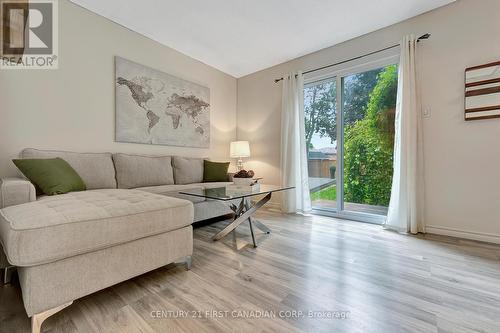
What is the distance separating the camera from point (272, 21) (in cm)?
251

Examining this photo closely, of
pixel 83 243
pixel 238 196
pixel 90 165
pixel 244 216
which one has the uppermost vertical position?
pixel 90 165

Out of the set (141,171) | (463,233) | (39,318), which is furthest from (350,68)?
(39,318)

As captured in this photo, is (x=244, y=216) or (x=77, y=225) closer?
(x=77, y=225)

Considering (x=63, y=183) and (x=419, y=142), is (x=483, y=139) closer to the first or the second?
(x=419, y=142)

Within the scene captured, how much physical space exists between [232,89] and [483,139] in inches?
136

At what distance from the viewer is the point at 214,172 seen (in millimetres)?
3184

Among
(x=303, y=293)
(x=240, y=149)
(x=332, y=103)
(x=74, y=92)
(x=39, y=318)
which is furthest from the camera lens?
(x=240, y=149)

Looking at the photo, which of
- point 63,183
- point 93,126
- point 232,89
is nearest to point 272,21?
point 232,89

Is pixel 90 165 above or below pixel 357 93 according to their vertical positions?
below

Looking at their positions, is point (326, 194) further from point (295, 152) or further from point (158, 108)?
point (158, 108)

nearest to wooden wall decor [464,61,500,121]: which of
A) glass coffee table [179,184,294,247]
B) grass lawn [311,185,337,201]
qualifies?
grass lawn [311,185,337,201]

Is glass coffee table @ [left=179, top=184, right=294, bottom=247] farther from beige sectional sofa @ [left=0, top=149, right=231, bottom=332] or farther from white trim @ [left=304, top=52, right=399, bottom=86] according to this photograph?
white trim @ [left=304, top=52, right=399, bottom=86]

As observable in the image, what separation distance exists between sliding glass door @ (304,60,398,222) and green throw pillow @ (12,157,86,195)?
9.52 ft

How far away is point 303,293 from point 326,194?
2168 mm
